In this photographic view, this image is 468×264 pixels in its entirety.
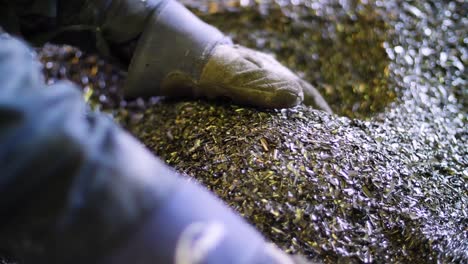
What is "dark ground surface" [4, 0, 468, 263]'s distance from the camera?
98 centimetres

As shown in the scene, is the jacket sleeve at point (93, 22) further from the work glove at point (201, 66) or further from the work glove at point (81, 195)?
the work glove at point (81, 195)

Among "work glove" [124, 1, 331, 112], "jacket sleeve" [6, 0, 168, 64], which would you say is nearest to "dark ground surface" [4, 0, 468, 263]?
"work glove" [124, 1, 331, 112]

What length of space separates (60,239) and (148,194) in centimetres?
14

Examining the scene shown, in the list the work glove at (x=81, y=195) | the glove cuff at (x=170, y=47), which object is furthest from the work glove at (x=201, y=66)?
the work glove at (x=81, y=195)

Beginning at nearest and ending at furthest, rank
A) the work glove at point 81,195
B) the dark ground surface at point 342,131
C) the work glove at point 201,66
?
the work glove at point 81,195, the dark ground surface at point 342,131, the work glove at point 201,66

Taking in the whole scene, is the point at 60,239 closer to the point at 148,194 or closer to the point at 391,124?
the point at 148,194

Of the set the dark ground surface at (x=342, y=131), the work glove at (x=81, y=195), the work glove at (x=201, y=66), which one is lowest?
the dark ground surface at (x=342, y=131)

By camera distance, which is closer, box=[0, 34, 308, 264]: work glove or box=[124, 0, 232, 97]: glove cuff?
box=[0, 34, 308, 264]: work glove

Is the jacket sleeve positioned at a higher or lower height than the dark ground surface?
higher

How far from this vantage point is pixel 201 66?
1.21 metres

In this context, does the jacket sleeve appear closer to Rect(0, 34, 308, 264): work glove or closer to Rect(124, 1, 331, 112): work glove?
Rect(124, 1, 331, 112): work glove

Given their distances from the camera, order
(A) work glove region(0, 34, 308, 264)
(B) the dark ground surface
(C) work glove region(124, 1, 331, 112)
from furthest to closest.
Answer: (C) work glove region(124, 1, 331, 112)
(B) the dark ground surface
(A) work glove region(0, 34, 308, 264)

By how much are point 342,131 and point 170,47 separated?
508 mm

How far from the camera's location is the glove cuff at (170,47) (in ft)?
3.97
